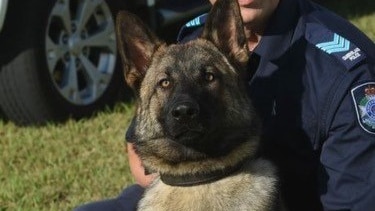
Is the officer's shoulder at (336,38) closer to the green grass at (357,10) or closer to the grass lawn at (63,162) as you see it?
the grass lawn at (63,162)

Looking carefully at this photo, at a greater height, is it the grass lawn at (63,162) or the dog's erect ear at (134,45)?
the dog's erect ear at (134,45)

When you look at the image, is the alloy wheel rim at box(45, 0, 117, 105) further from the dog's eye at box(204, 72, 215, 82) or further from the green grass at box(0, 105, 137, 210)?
the dog's eye at box(204, 72, 215, 82)

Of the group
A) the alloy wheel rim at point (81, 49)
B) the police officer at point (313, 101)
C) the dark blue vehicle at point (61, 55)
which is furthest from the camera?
the alloy wheel rim at point (81, 49)

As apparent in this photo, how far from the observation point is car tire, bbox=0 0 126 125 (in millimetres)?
5059

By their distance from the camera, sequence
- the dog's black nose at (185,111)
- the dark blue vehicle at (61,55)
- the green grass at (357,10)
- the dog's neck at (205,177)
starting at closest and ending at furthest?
the dog's black nose at (185,111) < the dog's neck at (205,177) < the dark blue vehicle at (61,55) < the green grass at (357,10)

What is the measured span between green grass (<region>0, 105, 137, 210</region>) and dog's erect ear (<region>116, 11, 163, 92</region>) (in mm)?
1341

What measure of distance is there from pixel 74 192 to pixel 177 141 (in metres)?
1.62

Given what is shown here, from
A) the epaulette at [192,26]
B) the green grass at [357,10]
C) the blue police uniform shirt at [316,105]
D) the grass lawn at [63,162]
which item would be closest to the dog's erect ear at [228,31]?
the blue police uniform shirt at [316,105]

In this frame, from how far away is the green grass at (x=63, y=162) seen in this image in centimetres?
443

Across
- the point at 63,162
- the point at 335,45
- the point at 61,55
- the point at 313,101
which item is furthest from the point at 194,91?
the point at 61,55

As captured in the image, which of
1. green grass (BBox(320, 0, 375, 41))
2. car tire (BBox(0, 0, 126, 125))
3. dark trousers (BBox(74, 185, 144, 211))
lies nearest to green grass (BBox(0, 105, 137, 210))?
car tire (BBox(0, 0, 126, 125))

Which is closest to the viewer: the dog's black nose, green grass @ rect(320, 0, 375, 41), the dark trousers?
the dog's black nose

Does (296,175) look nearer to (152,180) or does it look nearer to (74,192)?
(152,180)

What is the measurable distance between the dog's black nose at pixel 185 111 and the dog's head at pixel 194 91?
44mm
